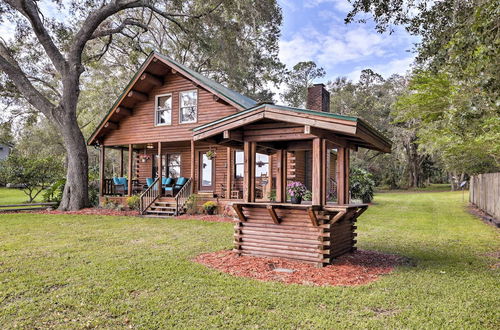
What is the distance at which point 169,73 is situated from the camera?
16750mm

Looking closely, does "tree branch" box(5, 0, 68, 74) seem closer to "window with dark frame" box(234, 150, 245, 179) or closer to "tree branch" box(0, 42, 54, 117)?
"tree branch" box(0, 42, 54, 117)

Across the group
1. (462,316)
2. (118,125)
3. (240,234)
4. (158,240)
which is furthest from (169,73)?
(462,316)

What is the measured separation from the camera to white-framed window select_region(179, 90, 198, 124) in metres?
16.1

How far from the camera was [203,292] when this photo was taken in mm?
4723

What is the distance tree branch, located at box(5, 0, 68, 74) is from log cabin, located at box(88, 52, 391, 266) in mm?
3343

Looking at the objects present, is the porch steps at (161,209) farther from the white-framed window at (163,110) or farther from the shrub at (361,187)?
the shrub at (361,187)

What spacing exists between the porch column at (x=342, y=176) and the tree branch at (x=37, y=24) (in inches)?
589

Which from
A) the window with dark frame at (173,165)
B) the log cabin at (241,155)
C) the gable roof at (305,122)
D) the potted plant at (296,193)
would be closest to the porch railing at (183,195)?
the log cabin at (241,155)

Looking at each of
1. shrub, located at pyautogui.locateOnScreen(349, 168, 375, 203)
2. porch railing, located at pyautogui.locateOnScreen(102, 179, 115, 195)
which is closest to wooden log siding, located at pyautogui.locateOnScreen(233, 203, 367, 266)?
shrub, located at pyautogui.locateOnScreen(349, 168, 375, 203)

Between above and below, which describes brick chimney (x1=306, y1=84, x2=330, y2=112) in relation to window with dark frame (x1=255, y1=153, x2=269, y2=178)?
above

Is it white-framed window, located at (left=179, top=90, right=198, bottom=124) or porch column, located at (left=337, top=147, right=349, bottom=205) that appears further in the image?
white-framed window, located at (left=179, top=90, right=198, bottom=124)

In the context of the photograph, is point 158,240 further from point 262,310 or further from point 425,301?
point 425,301

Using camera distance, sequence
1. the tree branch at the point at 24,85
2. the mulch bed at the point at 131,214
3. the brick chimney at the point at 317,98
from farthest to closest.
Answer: the brick chimney at the point at 317,98 < the tree branch at the point at 24,85 < the mulch bed at the point at 131,214

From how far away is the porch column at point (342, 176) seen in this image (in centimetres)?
727
